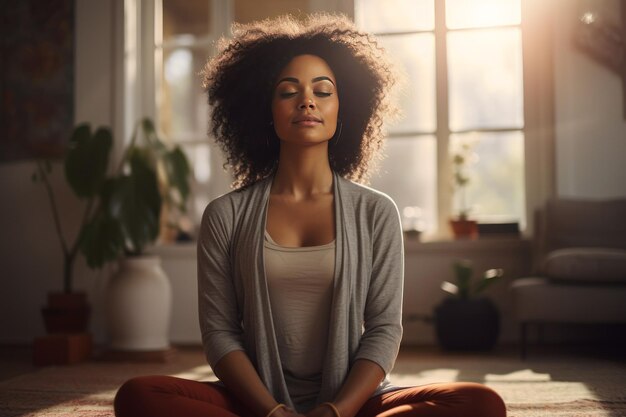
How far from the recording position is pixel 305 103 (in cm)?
171

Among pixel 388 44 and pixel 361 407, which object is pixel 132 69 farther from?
pixel 361 407

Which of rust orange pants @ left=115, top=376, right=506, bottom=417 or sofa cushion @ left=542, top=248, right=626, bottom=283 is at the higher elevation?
sofa cushion @ left=542, top=248, right=626, bottom=283

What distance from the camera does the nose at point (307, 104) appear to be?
1.71 metres

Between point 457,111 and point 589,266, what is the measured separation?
1404 mm

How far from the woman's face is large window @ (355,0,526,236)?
2909 millimetres

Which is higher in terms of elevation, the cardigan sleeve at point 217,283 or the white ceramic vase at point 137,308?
the cardigan sleeve at point 217,283

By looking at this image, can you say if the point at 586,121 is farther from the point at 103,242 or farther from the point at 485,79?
the point at 103,242

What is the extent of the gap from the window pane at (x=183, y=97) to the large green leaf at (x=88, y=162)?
714mm

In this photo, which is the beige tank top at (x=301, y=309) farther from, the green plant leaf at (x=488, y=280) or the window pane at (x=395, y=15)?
the window pane at (x=395, y=15)

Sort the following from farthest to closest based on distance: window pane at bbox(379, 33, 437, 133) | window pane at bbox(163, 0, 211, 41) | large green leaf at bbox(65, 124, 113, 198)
Result: window pane at bbox(163, 0, 211, 41)
window pane at bbox(379, 33, 437, 133)
large green leaf at bbox(65, 124, 113, 198)

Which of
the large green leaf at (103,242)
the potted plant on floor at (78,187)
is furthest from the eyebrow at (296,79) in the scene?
the potted plant on floor at (78,187)

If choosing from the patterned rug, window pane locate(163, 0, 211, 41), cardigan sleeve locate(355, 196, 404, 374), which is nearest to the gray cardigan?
cardigan sleeve locate(355, 196, 404, 374)

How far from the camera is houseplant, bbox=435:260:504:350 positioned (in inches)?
159

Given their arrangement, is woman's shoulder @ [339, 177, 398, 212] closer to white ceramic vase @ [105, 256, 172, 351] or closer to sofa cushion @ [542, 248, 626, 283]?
sofa cushion @ [542, 248, 626, 283]
